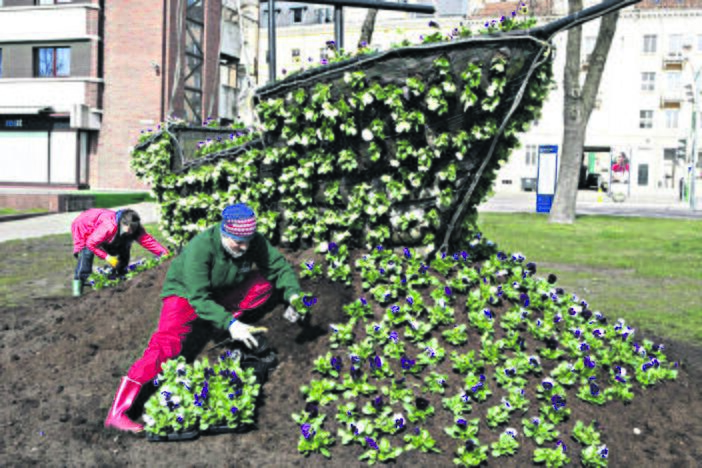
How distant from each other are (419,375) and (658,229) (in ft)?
58.6

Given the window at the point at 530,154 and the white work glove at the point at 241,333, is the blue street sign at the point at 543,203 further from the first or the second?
the window at the point at 530,154

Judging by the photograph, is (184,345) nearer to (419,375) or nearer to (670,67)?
(419,375)

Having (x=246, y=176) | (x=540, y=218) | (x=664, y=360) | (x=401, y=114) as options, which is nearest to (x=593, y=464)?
(x=664, y=360)

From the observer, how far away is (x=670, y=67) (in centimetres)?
5919

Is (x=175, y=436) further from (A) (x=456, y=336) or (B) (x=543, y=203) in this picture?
(B) (x=543, y=203)

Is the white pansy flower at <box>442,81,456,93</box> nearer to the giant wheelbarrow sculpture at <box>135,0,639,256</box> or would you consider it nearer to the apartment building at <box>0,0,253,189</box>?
the giant wheelbarrow sculpture at <box>135,0,639,256</box>

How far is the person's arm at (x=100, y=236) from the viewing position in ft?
25.0

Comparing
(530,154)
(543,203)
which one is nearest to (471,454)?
(543,203)

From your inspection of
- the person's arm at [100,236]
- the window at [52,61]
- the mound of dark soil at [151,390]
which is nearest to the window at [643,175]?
the window at [52,61]

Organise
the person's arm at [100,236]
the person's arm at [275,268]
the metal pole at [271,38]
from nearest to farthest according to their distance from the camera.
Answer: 1. the person's arm at [275,268]
2. the metal pole at [271,38]
3. the person's arm at [100,236]

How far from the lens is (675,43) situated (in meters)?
59.3

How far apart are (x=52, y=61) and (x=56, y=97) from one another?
2108mm

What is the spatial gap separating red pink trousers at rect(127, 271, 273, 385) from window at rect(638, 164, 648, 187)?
61291mm

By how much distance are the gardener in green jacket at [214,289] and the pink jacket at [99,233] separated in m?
2.89
